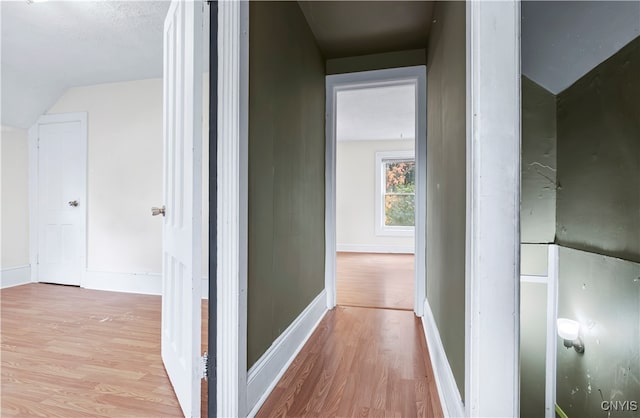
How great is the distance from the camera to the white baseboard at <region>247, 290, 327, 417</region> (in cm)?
138

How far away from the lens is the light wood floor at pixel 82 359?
1434 millimetres

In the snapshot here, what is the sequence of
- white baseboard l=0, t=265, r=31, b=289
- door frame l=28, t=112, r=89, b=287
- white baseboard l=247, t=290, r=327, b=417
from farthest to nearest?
door frame l=28, t=112, r=89, b=287, white baseboard l=0, t=265, r=31, b=289, white baseboard l=247, t=290, r=327, b=417

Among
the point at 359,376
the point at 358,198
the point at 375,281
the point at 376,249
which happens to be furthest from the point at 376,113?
the point at 359,376

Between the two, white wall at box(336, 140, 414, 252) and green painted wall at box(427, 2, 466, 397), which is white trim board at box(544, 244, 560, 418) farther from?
white wall at box(336, 140, 414, 252)

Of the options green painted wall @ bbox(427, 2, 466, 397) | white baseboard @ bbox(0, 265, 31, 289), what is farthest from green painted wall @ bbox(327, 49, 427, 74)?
white baseboard @ bbox(0, 265, 31, 289)

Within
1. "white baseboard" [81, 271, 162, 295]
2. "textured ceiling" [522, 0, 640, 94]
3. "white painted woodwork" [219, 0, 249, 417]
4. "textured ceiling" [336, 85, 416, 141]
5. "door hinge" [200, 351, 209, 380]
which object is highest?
"textured ceiling" [336, 85, 416, 141]

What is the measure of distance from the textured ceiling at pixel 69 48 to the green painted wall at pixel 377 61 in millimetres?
1440

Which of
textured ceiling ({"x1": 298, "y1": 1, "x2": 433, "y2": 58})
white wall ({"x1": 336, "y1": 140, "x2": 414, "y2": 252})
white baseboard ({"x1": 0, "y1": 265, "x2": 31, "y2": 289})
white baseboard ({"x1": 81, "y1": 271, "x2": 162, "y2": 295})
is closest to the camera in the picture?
textured ceiling ({"x1": 298, "y1": 1, "x2": 433, "y2": 58})

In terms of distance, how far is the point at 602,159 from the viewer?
133cm

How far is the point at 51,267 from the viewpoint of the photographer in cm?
356

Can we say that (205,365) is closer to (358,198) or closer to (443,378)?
(443,378)

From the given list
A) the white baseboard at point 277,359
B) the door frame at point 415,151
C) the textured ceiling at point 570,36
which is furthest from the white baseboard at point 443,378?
the textured ceiling at point 570,36

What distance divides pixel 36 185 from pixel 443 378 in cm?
454

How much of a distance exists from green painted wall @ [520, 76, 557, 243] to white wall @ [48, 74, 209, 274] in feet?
10.3
